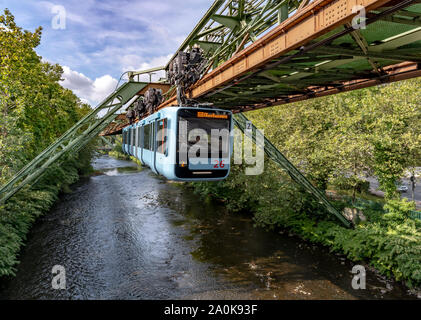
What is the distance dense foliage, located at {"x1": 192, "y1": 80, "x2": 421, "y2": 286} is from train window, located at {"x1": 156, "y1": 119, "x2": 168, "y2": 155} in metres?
7.90

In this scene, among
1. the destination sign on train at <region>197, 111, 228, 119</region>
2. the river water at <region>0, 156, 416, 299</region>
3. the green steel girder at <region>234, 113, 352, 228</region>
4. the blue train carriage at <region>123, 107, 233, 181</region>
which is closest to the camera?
the blue train carriage at <region>123, 107, 233, 181</region>

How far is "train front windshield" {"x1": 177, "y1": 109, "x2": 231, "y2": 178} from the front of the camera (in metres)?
8.30

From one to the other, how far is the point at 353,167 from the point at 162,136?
9.88 m

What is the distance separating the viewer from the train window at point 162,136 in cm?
881

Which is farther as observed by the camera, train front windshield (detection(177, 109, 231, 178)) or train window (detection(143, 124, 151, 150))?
train window (detection(143, 124, 151, 150))

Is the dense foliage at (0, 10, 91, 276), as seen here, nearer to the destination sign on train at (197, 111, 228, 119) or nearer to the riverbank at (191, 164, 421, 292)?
the destination sign on train at (197, 111, 228, 119)

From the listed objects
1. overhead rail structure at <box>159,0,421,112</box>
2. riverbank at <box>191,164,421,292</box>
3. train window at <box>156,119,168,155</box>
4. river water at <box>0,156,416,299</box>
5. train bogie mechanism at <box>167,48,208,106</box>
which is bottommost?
river water at <box>0,156,416,299</box>

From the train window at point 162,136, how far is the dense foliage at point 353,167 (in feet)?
25.9

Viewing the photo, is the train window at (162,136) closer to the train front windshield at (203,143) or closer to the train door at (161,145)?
the train door at (161,145)

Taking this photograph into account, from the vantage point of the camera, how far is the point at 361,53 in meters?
5.61

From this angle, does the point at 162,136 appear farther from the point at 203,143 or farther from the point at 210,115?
the point at 210,115

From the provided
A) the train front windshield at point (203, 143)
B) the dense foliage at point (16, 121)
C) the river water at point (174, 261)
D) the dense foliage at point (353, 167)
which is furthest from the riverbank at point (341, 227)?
the dense foliage at point (16, 121)

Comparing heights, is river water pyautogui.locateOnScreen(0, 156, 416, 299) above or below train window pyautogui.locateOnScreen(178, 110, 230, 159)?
below

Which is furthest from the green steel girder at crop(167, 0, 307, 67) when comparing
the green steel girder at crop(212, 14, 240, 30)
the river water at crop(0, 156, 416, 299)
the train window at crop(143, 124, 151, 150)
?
the river water at crop(0, 156, 416, 299)
